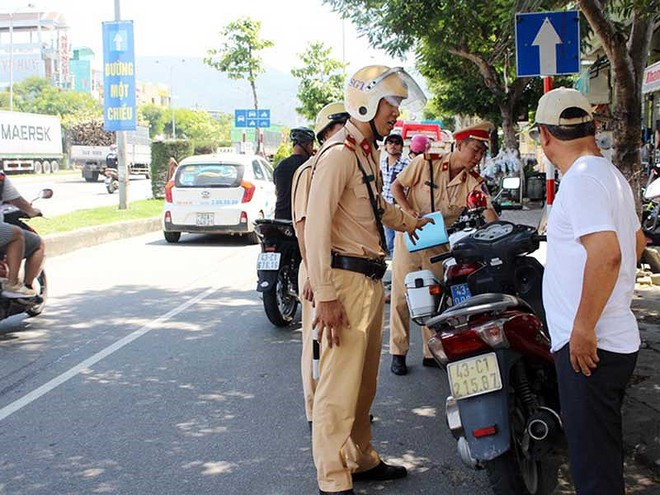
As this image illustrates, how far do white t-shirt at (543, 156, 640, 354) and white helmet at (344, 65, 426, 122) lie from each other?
1141 mm

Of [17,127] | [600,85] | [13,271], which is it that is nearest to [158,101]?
[17,127]

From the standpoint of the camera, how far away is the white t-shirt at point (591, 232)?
2.76m

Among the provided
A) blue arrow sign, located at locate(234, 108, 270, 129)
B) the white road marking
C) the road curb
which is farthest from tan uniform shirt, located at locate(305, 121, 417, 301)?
blue arrow sign, located at locate(234, 108, 270, 129)

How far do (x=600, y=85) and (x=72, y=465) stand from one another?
63.7ft

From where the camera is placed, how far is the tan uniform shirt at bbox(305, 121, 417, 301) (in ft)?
11.7

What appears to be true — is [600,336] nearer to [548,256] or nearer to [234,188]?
[548,256]

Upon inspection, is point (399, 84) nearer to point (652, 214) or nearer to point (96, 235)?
point (652, 214)

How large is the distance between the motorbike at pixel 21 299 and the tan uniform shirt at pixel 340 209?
14.6 feet

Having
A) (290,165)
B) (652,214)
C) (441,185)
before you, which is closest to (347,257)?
(441,185)

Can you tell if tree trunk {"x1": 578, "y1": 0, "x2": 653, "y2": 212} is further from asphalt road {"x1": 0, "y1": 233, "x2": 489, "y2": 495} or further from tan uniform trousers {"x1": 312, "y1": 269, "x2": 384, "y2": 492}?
tan uniform trousers {"x1": 312, "y1": 269, "x2": 384, "y2": 492}

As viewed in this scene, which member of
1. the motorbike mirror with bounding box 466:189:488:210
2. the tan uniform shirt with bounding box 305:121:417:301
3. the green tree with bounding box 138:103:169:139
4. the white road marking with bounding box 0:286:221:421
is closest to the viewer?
the tan uniform shirt with bounding box 305:121:417:301

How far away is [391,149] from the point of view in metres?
10.8

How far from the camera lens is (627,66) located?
24.8 ft

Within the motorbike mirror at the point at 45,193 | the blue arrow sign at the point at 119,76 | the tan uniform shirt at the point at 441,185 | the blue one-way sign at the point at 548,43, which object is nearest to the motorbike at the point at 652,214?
the blue one-way sign at the point at 548,43
